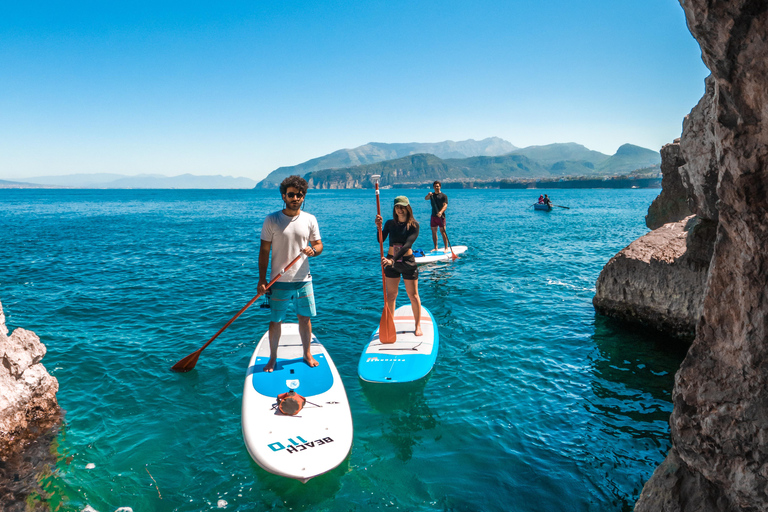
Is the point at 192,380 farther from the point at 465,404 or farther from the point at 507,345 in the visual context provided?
the point at 507,345

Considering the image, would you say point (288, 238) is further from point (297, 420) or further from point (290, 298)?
point (297, 420)

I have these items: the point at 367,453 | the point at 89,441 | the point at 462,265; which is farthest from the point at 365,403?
the point at 462,265

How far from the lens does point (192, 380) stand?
29.9 ft

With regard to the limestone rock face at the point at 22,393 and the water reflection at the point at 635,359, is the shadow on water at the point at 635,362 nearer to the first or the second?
the water reflection at the point at 635,359

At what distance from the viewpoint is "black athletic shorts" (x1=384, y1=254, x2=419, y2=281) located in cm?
945

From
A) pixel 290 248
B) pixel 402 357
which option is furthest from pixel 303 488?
pixel 402 357

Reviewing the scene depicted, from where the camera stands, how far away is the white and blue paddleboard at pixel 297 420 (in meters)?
5.77

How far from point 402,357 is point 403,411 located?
1.47m

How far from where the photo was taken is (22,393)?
7.09m

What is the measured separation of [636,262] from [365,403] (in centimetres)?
773

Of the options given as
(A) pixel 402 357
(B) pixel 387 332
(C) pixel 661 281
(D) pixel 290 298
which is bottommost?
(A) pixel 402 357

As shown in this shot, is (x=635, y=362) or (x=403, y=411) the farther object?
(x=635, y=362)

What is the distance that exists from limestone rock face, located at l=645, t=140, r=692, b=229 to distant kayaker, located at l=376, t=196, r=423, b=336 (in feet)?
32.2

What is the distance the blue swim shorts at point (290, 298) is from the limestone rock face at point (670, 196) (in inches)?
493
